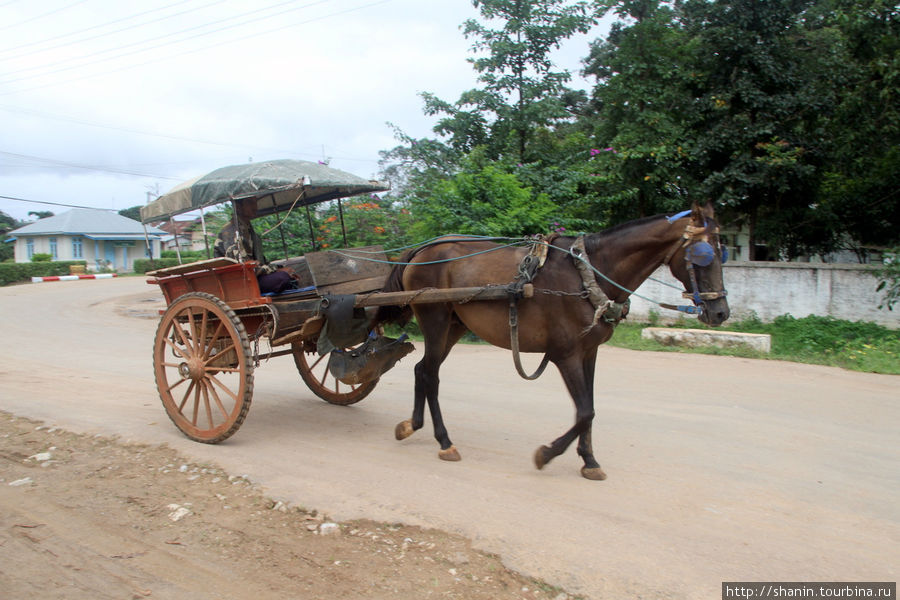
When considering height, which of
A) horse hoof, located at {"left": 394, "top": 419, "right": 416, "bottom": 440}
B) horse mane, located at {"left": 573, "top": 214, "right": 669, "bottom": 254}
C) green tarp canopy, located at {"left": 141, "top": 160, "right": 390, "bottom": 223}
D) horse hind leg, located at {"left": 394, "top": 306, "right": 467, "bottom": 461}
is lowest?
horse hoof, located at {"left": 394, "top": 419, "right": 416, "bottom": 440}

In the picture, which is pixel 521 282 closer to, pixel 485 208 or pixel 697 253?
pixel 697 253

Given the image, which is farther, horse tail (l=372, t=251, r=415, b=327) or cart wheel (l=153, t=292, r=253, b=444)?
horse tail (l=372, t=251, r=415, b=327)

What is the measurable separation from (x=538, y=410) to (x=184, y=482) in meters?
3.63

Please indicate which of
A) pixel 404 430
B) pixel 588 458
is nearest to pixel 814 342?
pixel 588 458

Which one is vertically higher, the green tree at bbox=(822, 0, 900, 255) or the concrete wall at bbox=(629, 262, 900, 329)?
the green tree at bbox=(822, 0, 900, 255)

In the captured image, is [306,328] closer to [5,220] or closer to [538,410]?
[538,410]

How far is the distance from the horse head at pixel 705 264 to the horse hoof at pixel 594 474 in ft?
4.50

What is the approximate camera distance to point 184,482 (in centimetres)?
482

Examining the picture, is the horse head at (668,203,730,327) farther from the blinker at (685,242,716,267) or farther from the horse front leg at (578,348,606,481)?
the horse front leg at (578,348,606,481)

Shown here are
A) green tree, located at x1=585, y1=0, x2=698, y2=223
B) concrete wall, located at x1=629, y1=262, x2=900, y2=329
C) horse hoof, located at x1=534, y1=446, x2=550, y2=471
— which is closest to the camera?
horse hoof, located at x1=534, y1=446, x2=550, y2=471

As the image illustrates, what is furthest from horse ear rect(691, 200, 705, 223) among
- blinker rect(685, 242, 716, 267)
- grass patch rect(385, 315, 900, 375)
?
grass patch rect(385, 315, 900, 375)

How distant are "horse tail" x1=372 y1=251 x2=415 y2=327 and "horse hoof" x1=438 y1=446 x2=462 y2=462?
1.43 meters

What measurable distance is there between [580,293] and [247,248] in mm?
3394

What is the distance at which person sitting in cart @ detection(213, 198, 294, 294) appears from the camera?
6.06 m
